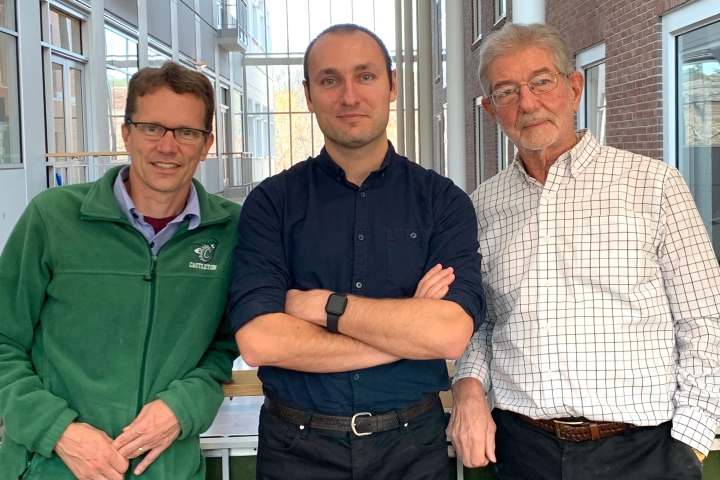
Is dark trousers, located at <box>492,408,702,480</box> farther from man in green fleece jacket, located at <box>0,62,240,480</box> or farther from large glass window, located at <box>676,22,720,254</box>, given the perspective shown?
large glass window, located at <box>676,22,720,254</box>

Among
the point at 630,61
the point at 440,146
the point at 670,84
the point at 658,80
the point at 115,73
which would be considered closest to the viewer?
the point at 670,84

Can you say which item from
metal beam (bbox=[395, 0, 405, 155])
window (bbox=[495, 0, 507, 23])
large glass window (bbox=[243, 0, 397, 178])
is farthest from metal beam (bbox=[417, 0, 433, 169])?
large glass window (bbox=[243, 0, 397, 178])

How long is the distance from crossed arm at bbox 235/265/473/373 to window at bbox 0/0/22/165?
790 centimetres

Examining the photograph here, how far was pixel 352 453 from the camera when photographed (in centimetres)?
182

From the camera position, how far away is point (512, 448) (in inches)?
79.7

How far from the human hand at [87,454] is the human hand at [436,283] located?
0.87 m

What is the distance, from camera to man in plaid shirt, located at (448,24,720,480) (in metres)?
1.89

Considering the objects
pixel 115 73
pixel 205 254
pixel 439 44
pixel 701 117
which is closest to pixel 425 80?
pixel 701 117

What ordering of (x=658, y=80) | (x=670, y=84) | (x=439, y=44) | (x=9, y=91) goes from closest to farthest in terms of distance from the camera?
(x=670, y=84)
(x=658, y=80)
(x=9, y=91)
(x=439, y=44)

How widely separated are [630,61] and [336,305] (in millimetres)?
6481

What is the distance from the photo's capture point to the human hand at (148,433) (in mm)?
1823

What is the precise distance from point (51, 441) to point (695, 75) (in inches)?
241

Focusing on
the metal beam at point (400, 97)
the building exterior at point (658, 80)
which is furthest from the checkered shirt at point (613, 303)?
the metal beam at point (400, 97)

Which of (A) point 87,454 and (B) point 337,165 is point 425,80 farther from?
(A) point 87,454
